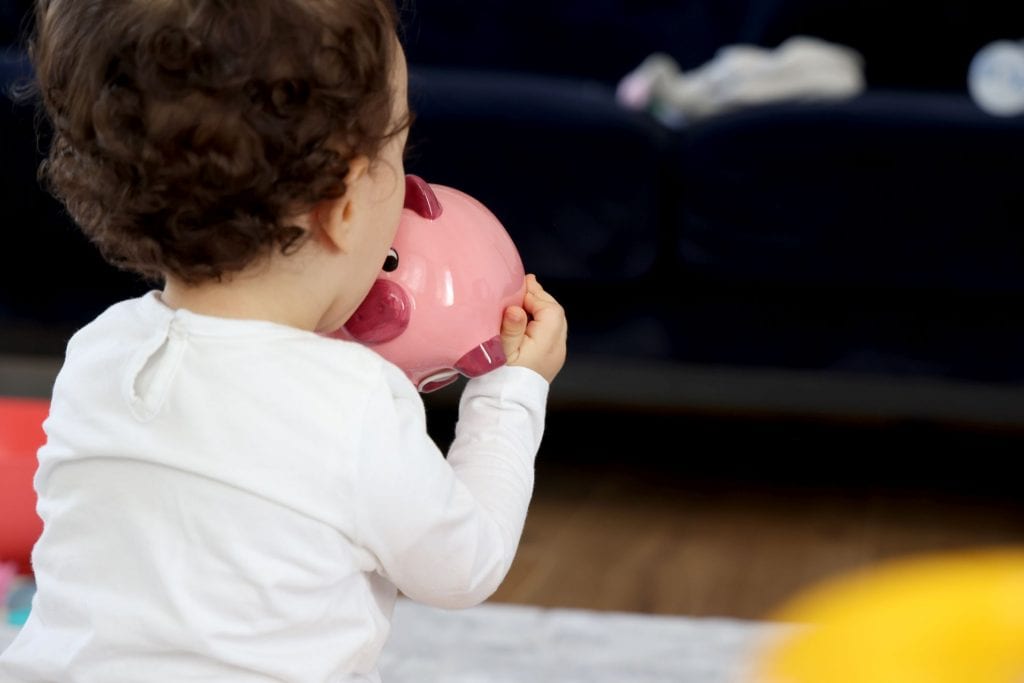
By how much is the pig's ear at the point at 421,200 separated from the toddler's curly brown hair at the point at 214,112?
117 mm

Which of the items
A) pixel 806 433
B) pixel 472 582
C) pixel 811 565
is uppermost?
pixel 472 582

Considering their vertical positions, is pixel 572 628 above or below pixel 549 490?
above

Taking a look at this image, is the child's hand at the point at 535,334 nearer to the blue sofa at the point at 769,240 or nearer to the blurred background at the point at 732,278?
the blurred background at the point at 732,278

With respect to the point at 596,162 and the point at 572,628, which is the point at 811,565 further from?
the point at 596,162

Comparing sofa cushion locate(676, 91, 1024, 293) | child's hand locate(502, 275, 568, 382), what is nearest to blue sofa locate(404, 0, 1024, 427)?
sofa cushion locate(676, 91, 1024, 293)

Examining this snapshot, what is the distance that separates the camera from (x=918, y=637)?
0.72 metres

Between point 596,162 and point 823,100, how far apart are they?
0.32m

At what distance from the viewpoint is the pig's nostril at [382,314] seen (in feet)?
3.11

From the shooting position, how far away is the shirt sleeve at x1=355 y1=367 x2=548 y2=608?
2.64 ft

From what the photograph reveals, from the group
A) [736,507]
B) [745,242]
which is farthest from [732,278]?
[736,507]

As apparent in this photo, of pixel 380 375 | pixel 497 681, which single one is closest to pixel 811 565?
pixel 497 681

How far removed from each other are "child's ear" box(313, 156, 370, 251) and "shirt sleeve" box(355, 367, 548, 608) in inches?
4.0

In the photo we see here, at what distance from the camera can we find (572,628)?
4.95ft

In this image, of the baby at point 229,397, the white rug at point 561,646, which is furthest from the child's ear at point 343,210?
the white rug at point 561,646
